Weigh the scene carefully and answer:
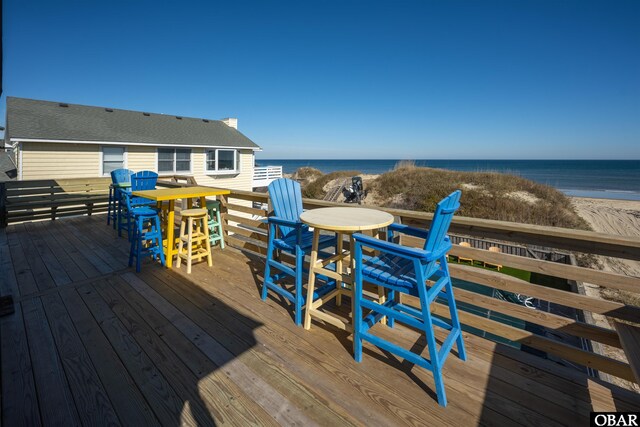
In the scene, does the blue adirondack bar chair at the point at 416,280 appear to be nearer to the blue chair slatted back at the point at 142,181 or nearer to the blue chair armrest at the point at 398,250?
the blue chair armrest at the point at 398,250

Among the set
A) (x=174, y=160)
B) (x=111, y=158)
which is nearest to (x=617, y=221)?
(x=174, y=160)

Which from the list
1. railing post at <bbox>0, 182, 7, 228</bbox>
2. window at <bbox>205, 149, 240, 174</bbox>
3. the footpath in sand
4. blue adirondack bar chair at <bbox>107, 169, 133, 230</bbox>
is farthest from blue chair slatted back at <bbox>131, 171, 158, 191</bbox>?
the footpath in sand

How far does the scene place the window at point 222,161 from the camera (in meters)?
12.3

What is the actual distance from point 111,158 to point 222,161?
427 centimetres

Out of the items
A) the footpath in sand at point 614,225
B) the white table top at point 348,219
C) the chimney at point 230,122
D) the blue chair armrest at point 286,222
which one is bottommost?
the footpath in sand at point 614,225

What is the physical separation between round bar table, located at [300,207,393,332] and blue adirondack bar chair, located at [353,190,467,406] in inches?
5.9

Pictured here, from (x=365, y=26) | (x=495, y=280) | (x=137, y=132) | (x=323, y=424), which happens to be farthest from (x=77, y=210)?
(x=365, y=26)

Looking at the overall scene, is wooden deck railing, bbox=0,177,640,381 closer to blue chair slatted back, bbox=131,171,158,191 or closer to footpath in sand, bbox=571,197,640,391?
blue chair slatted back, bbox=131,171,158,191

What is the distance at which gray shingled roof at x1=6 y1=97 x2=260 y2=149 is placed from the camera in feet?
27.9

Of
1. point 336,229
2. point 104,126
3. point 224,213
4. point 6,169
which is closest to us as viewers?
Answer: point 336,229

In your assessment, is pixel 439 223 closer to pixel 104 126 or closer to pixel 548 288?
pixel 548 288

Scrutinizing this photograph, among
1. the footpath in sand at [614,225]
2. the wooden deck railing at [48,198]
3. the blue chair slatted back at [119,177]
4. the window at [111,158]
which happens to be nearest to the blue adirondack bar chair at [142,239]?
the blue chair slatted back at [119,177]

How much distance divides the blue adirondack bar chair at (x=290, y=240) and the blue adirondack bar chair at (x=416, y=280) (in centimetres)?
56

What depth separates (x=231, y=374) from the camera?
159 cm
